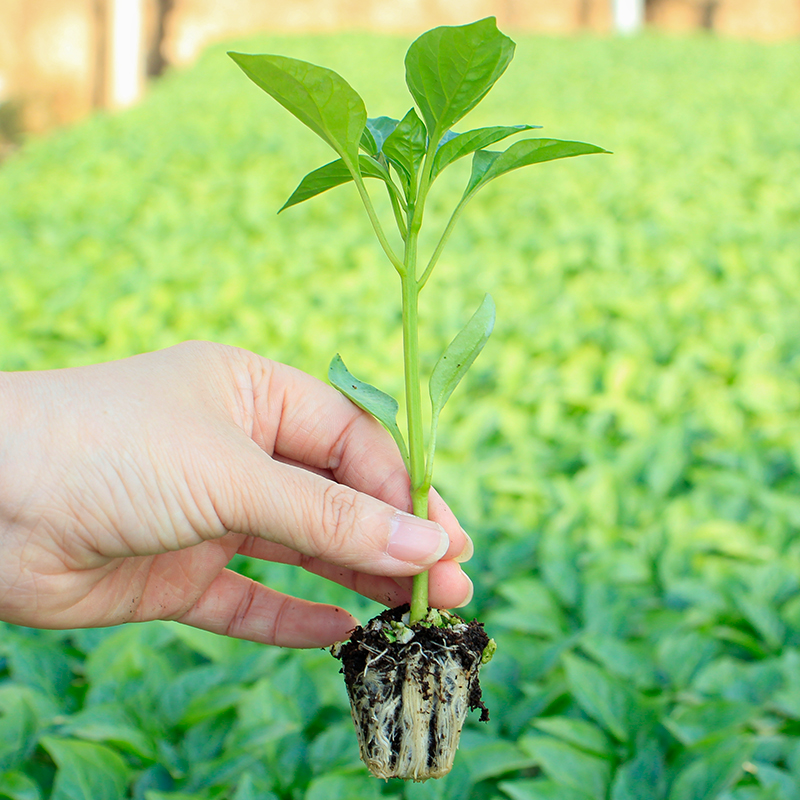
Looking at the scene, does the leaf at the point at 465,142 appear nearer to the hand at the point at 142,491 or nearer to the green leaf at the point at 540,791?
the hand at the point at 142,491

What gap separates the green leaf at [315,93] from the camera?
2.28ft

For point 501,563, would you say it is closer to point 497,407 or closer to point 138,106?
point 497,407

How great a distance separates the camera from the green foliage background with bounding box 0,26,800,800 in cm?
127

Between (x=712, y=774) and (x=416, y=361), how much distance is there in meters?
0.86

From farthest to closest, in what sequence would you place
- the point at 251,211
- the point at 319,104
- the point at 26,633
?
the point at 251,211, the point at 26,633, the point at 319,104

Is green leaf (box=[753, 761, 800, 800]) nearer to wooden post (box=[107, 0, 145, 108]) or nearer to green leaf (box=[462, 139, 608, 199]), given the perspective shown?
green leaf (box=[462, 139, 608, 199])

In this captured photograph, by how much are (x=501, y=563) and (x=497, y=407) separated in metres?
0.66

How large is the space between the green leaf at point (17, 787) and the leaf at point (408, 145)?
1073 millimetres

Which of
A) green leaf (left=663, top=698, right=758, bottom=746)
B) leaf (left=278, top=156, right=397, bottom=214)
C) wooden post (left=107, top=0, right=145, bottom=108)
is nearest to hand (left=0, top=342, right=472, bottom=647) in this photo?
leaf (left=278, top=156, right=397, bottom=214)

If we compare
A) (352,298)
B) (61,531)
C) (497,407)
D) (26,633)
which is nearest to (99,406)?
(61,531)

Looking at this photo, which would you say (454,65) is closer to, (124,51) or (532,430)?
(532,430)

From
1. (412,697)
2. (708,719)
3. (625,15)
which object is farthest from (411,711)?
(625,15)

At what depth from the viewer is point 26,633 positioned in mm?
1596

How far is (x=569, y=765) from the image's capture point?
1.24 metres
